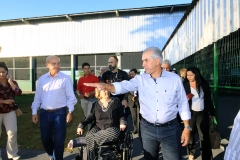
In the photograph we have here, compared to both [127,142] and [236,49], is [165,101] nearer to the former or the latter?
[127,142]

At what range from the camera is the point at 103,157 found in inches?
139

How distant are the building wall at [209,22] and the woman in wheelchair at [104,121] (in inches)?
101

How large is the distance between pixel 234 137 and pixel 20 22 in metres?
28.7

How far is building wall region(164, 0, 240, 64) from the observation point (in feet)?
14.0

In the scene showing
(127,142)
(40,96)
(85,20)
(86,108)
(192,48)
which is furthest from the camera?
(85,20)

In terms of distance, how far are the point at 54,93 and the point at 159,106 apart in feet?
6.83

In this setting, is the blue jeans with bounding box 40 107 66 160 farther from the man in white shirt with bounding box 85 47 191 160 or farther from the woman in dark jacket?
the woman in dark jacket

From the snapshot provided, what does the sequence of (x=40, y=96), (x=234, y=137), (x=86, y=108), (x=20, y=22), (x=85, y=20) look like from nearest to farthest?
(x=234, y=137) → (x=40, y=96) → (x=86, y=108) → (x=85, y=20) → (x=20, y=22)

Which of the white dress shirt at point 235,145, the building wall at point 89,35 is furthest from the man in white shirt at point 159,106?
the building wall at point 89,35

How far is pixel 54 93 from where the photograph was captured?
13.4 ft

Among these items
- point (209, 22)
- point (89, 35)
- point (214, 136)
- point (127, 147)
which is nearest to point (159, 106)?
point (127, 147)

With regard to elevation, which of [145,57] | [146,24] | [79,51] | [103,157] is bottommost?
[103,157]

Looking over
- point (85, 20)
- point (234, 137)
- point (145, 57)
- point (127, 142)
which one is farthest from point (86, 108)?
point (85, 20)

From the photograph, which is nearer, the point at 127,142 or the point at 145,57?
the point at 145,57
